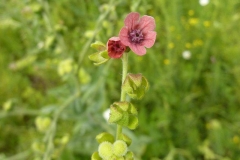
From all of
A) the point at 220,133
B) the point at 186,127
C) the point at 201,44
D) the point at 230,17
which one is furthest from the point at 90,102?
the point at 230,17

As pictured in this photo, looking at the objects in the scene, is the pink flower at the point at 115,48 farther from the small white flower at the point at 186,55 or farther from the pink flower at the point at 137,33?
the small white flower at the point at 186,55

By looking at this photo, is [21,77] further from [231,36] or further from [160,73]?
[231,36]

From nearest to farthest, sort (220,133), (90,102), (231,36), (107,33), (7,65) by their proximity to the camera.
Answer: (107,33)
(90,102)
(220,133)
(231,36)
(7,65)

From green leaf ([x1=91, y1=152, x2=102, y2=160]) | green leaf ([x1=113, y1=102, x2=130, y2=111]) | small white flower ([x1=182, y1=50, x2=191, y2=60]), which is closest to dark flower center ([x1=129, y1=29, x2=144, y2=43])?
green leaf ([x1=113, y1=102, x2=130, y2=111])

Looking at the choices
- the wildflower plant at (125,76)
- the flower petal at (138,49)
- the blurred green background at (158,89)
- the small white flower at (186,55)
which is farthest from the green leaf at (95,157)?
the small white flower at (186,55)

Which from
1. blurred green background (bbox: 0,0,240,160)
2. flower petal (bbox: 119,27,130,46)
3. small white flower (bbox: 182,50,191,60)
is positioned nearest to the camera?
flower petal (bbox: 119,27,130,46)

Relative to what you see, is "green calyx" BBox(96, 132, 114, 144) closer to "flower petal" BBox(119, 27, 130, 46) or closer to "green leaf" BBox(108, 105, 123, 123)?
"green leaf" BBox(108, 105, 123, 123)
